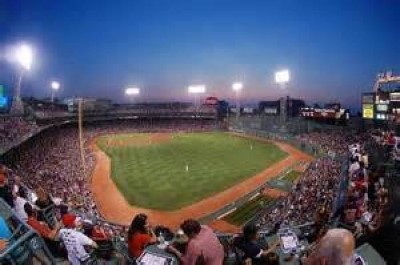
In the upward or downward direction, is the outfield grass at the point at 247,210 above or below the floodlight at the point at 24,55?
below

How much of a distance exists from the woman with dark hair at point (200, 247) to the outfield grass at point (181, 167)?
20881mm

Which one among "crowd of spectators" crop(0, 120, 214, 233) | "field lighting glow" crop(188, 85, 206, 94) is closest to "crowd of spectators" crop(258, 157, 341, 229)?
"crowd of spectators" crop(0, 120, 214, 233)

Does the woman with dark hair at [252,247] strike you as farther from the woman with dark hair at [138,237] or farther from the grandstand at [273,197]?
the woman with dark hair at [138,237]

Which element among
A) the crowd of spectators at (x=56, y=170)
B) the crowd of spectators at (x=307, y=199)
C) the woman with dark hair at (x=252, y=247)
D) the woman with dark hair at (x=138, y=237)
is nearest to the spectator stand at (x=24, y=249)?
the woman with dark hair at (x=138, y=237)

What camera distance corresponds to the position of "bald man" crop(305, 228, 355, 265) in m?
2.96

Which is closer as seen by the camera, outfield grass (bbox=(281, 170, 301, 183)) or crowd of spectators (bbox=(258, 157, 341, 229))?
crowd of spectators (bbox=(258, 157, 341, 229))

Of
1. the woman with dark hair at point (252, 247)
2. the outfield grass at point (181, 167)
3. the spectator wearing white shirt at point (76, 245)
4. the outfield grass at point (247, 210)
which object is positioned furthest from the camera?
the outfield grass at point (181, 167)

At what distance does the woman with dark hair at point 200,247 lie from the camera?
4066mm

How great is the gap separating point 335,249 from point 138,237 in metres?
3.04

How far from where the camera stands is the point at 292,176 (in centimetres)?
3294

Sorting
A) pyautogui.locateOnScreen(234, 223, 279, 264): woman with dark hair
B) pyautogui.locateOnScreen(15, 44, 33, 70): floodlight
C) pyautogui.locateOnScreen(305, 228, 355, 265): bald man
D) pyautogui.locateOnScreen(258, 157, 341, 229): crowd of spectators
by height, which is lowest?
pyautogui.locateOnScreen(258, 157, 341, 229): crowd of spectators

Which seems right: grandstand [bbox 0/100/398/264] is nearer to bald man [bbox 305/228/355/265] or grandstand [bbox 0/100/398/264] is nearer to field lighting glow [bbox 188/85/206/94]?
bald man [bbox 305/228/355/265]

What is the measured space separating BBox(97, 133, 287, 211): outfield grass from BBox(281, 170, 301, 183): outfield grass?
10.4 feet

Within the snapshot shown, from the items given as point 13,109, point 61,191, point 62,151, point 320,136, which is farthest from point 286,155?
point 13,109
